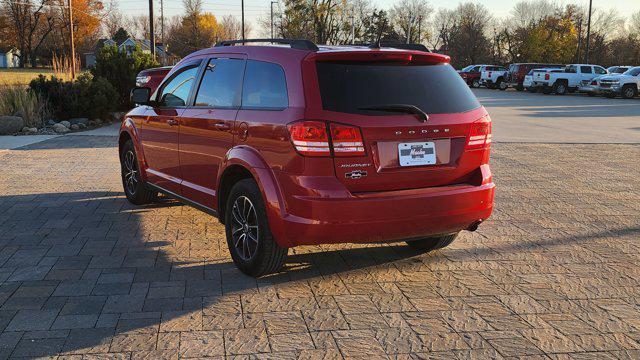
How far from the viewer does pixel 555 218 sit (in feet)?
22.5

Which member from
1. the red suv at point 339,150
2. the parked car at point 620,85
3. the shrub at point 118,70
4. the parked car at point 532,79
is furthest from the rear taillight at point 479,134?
the parked car at point 532,79

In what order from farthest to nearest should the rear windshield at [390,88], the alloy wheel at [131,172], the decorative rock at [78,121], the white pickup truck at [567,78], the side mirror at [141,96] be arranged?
the white pickup truck at [567,78] → the decorative rock at [78,121] → the alloy wheel at [131,172] → the side mirror at [141,96] → the rear windshield at [390,88]

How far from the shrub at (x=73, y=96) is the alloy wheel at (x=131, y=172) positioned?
974 cm

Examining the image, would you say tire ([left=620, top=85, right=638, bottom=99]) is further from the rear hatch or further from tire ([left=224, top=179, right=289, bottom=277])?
tire ([left=224, top=179, right=289, bottom=277])

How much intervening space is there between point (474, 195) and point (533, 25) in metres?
71.0

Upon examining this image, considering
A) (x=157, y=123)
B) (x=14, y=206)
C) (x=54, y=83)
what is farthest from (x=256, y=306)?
(x=54, y=83)

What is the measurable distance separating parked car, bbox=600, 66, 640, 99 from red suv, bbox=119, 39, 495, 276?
1329 inches

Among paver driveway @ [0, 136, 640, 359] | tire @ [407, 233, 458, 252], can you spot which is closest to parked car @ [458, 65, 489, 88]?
paver driveway @ [0, 136, 640, 359]

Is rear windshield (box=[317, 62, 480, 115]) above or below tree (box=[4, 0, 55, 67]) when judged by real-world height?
below

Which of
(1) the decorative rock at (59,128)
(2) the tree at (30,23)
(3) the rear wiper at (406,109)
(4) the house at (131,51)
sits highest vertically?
(2) the tree at (30,23)

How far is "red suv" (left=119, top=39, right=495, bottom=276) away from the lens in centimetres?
420

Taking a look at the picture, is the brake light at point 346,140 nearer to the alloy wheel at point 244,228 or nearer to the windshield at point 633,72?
the alloy wheel at point 244,228

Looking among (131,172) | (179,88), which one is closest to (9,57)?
(131,172)

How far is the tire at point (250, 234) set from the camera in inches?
181
